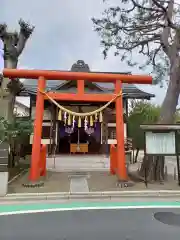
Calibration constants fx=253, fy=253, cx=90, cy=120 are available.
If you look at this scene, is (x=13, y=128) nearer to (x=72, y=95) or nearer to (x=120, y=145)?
(x=72, y=95)

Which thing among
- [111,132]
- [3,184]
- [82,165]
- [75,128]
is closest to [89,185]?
[3,184]

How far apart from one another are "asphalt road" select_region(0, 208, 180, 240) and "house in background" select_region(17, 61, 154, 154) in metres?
13.3

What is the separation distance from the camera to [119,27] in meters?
11.6

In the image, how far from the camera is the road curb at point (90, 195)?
7204mm

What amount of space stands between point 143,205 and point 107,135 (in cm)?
1402

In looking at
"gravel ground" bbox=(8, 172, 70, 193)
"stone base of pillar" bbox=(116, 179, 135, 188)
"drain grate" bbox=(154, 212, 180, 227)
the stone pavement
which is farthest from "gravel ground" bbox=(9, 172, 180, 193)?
"drain grate" bbox=(154, 212, 180, 227)

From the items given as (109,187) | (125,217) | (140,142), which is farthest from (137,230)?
(140,142)

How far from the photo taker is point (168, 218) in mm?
5672

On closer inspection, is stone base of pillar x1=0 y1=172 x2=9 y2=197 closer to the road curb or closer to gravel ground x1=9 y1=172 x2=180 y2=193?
the road curb

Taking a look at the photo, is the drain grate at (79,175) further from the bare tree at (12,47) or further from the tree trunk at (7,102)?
the bare tree at (12,47)

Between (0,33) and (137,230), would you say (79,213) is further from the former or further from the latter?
(0,33)

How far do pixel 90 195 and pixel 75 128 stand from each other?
47.8ft

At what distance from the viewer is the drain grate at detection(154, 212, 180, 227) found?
5329 millimetres

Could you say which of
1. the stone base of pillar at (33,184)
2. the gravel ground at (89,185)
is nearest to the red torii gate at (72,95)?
the stone base of pillar at (33,184)
